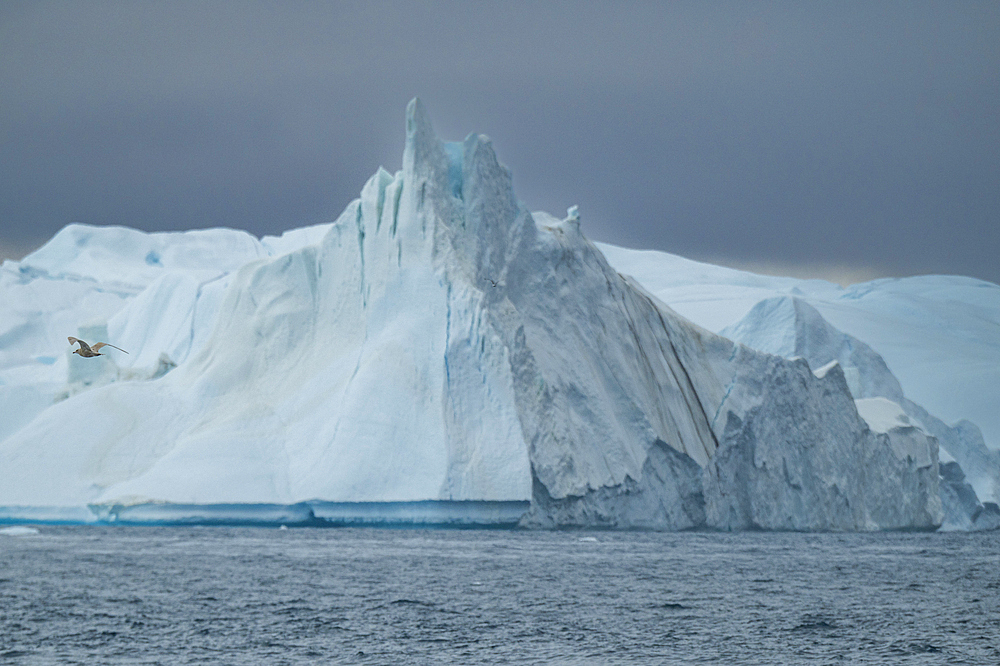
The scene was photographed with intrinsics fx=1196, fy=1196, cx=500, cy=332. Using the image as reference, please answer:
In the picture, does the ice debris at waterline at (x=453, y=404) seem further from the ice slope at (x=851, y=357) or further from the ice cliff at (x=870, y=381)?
the ice slope at (x=851, y=357)

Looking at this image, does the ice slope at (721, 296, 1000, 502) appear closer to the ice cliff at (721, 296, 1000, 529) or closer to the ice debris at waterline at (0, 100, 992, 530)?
the ice cliff at (721, 296, 1000, 529)

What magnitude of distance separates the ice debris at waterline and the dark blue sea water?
1081 millimetres

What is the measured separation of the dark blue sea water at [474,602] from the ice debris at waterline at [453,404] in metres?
1.08

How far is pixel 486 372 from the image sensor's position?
21688 millimetres

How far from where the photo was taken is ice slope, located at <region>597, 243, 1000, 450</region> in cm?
4225

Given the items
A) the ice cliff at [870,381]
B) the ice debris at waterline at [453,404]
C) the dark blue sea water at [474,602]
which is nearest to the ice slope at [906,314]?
the ice cliff at [870,381]

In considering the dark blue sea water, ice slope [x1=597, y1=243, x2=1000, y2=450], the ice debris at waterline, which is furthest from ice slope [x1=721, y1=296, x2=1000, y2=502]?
the dark blue sea water

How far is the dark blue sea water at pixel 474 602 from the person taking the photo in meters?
10.7

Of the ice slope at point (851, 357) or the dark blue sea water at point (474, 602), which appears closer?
the dark blue sea water at point (474, 602)

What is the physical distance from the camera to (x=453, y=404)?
2155 cm

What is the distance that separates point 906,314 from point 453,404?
121 feet

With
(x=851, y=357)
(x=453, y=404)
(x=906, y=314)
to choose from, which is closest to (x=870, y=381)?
(x=851, y=357)

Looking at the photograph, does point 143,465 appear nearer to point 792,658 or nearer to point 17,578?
point 17,578

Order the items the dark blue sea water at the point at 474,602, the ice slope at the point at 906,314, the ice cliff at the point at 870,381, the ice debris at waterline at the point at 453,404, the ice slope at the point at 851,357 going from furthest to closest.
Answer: the ice slope at the point at 906,314
the ice slope at the point at 851,357
the ice cliff at the point at 870,381
the ice debris at waterline at the point at 453,404
the dark blue sea water at the point at 474,602
